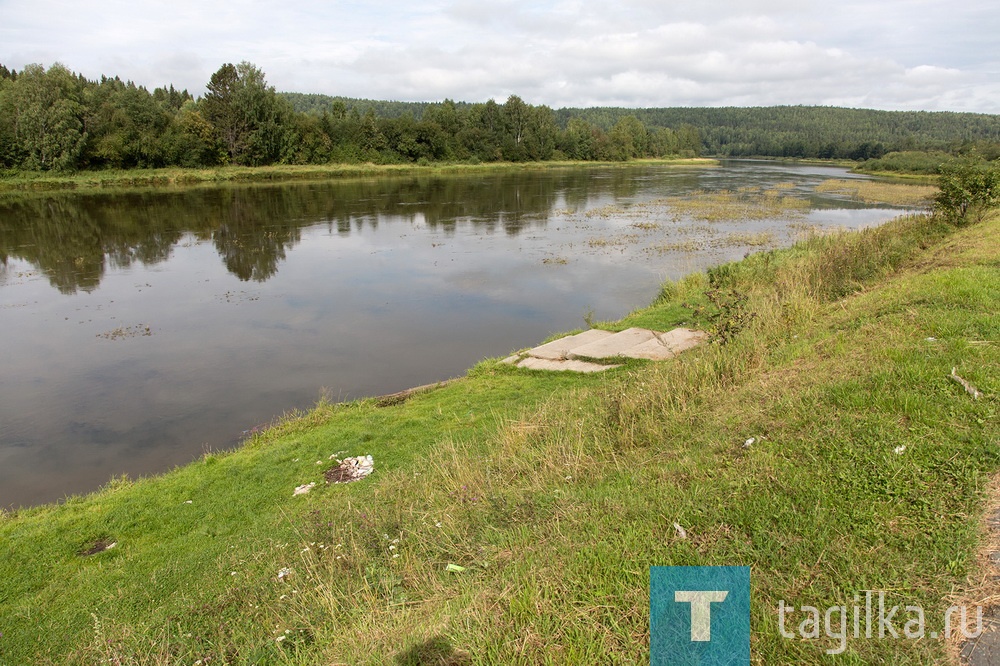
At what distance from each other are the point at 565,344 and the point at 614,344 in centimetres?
107

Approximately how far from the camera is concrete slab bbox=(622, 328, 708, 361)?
31.5ft

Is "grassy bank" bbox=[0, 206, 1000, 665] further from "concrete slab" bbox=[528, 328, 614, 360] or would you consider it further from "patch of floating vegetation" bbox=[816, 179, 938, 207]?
"patch of floating vegetation" bbox=[816, 179, 938, 207]

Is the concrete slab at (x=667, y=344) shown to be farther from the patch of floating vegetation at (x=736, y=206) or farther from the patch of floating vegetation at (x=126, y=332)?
the patch of floating vegetation at (x=736, y=206)

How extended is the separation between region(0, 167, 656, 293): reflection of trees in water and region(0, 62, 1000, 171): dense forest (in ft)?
43.6

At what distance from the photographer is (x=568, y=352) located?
35.0 feet

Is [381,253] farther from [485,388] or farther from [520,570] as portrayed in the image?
[520,570]

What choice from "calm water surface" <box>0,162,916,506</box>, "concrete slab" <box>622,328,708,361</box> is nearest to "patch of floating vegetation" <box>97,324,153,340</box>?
"calm water surface" <box>0,162,916,506</box>

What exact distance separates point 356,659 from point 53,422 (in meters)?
9.43

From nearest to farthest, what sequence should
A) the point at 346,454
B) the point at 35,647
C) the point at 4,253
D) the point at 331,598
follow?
the point at 331,598 < the point at 35,647 < the point at 346,454 < the point at 4,253

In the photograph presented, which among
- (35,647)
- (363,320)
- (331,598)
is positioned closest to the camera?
(331,598)

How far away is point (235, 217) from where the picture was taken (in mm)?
31578

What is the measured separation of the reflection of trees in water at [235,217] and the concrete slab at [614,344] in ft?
44.3

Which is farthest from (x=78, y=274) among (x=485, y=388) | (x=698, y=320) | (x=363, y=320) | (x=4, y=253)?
(x=698, y=320)

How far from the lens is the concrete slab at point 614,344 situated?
33.4 feet
